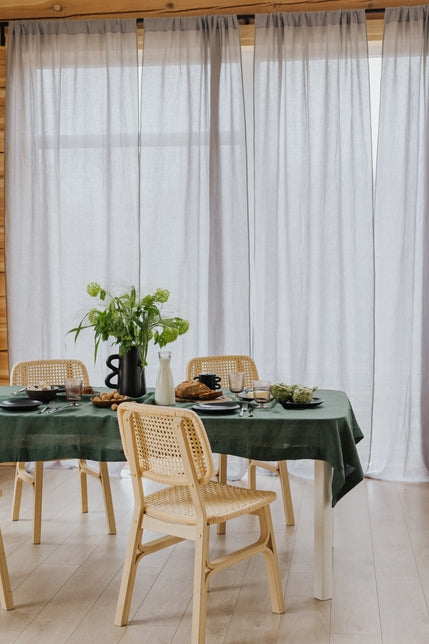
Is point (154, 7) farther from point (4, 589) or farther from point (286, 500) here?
point (4, 589)

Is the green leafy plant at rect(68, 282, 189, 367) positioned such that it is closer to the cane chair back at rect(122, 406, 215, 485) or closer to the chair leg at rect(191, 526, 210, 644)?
the cane chair back at rect(122, 406, 215, 485)

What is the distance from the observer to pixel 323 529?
256cm

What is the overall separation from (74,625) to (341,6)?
3.63 meters

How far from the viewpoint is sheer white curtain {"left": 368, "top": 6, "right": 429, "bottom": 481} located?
417 cm

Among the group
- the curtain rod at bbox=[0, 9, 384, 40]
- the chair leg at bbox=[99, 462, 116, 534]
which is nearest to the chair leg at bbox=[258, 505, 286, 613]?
the chair leg at bbox=[99, 462, 116, 534]

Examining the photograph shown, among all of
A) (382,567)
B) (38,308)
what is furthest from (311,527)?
(38,308)

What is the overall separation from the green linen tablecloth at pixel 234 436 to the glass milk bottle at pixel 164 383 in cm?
21

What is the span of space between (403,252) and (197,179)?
1290 millimetres

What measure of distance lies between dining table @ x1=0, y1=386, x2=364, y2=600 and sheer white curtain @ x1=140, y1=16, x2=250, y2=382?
1.67 metres

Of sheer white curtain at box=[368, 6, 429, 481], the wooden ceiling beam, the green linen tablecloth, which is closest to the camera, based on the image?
the green linen tablecloth

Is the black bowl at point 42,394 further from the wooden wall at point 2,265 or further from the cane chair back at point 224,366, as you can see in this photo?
the wooden wall at point 2,265

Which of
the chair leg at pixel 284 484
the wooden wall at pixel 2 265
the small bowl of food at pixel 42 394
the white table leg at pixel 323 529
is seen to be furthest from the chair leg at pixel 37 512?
the wooden wall at pixel 2 265

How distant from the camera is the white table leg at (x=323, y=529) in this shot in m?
2.55

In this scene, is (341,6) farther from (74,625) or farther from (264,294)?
(74,625)
